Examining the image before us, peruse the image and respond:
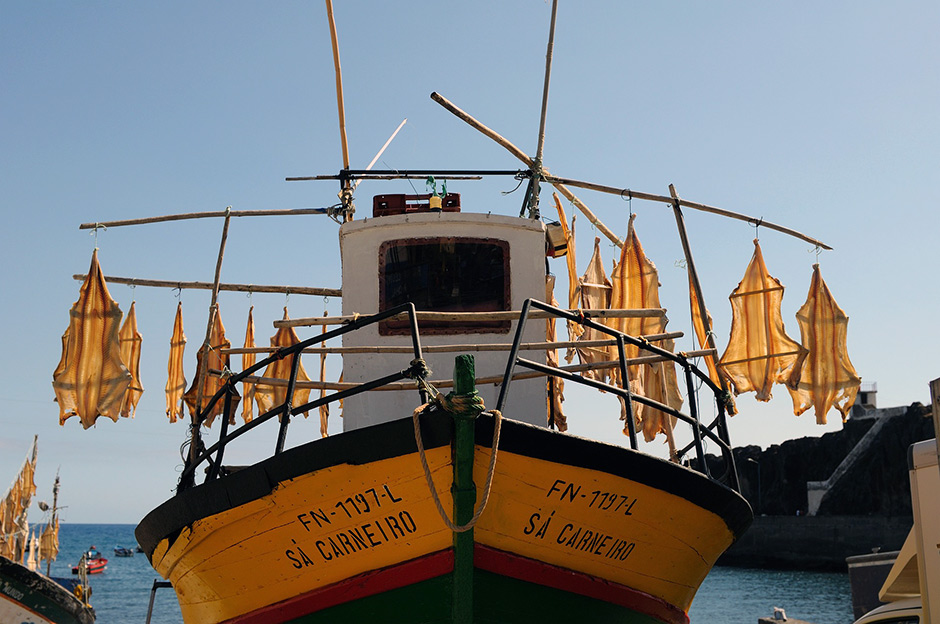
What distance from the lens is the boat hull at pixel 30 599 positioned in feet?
51.4

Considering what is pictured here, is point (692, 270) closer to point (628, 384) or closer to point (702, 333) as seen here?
point (702, 333)

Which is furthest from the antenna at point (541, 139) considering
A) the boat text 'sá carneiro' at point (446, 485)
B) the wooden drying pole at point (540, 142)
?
the boat text 'sá carneiro' at point (446, 485)

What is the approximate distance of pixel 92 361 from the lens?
12.1 meters

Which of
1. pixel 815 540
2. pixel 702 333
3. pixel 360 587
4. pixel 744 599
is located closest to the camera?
pixel 360 587

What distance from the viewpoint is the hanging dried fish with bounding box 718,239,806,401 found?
1312 cm

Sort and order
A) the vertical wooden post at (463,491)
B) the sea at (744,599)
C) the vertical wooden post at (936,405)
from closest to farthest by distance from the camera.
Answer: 1. the vertical wooden post at (463,491)
2. the vertical wooden post at (936,405)
3. the sea at (744,599)

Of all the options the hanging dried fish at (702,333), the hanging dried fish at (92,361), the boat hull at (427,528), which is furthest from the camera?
A: the hanging dried fish at (92,361)

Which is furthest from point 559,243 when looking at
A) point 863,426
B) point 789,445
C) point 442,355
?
point 789,445

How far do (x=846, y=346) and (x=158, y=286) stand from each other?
10237 mm

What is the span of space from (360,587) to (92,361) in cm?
708

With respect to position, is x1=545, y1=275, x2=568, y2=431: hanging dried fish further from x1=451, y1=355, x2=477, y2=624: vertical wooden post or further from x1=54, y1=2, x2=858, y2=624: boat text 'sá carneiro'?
x1=451, y1=355, x2=477, y2=624: vertical wooden post

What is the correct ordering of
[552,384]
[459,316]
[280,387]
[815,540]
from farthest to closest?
[815,540] → [280,387] → [552,384] → [459,316]

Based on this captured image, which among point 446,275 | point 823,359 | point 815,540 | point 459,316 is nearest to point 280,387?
point 446,275

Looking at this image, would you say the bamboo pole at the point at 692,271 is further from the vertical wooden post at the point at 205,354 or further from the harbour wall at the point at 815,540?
the harbour wall at the point at 815,540
